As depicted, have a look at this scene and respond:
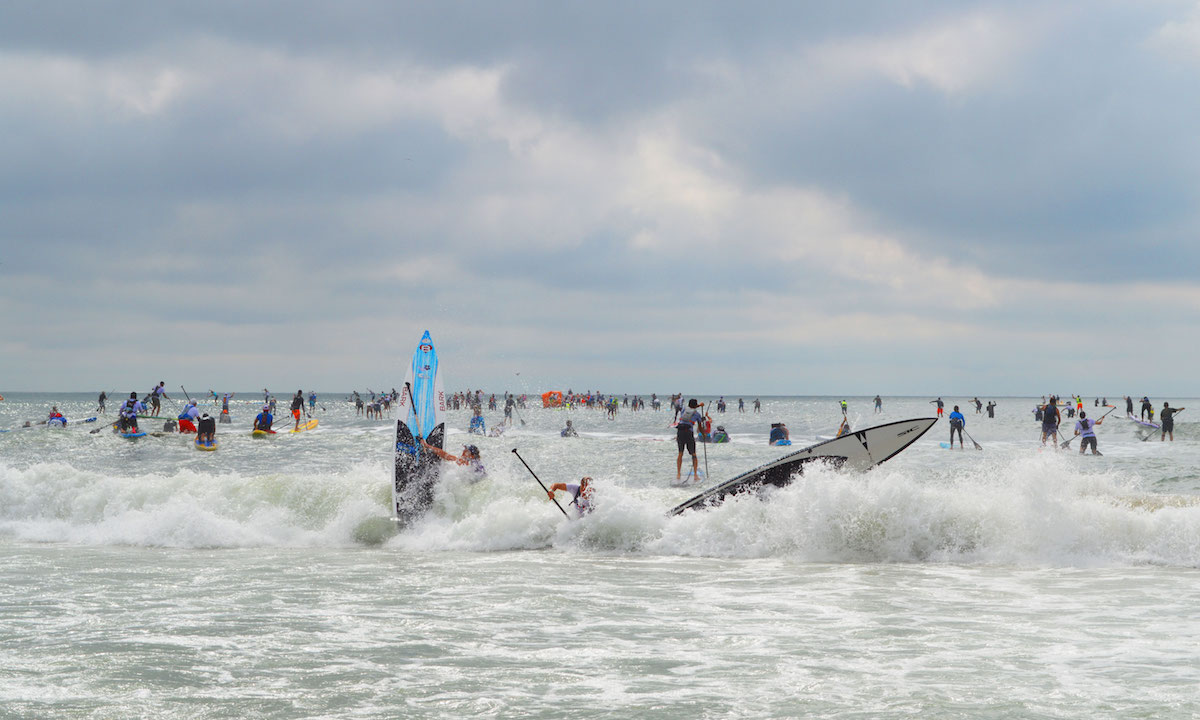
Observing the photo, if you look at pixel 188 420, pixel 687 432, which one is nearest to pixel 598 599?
pixel 687 432

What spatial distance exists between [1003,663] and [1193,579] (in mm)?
5289

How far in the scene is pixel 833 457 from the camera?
45.2 ft

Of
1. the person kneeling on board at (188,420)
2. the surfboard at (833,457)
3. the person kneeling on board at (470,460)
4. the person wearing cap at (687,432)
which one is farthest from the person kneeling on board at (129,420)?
the surfboard at (833,457)

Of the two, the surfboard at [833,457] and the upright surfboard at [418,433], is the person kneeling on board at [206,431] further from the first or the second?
the surfboard at [833,457]

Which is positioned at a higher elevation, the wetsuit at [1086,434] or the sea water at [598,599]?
the wetsuit at [1086,434]

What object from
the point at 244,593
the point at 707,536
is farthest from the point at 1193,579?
the point at 244,593

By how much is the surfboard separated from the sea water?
373 millimetres

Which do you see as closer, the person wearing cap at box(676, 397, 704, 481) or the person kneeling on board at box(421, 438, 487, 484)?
the person kneeling on board at box(421, 438, 487, 484)

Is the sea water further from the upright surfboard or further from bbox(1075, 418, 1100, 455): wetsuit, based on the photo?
bbox(1075, 418, 1100, 455): wetsuit

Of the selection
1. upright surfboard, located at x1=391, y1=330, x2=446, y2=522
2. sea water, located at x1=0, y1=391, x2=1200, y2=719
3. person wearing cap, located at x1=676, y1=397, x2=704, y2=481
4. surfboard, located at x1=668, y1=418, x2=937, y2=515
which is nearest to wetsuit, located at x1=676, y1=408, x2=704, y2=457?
person wearing cap, located at x1=676, y1=397, x2=704, y2=481

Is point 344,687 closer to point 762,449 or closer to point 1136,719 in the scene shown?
point 1136,719

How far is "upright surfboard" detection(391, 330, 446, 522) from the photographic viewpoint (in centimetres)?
1437

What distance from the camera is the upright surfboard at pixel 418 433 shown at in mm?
14367

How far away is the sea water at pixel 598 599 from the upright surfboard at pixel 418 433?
357mm
